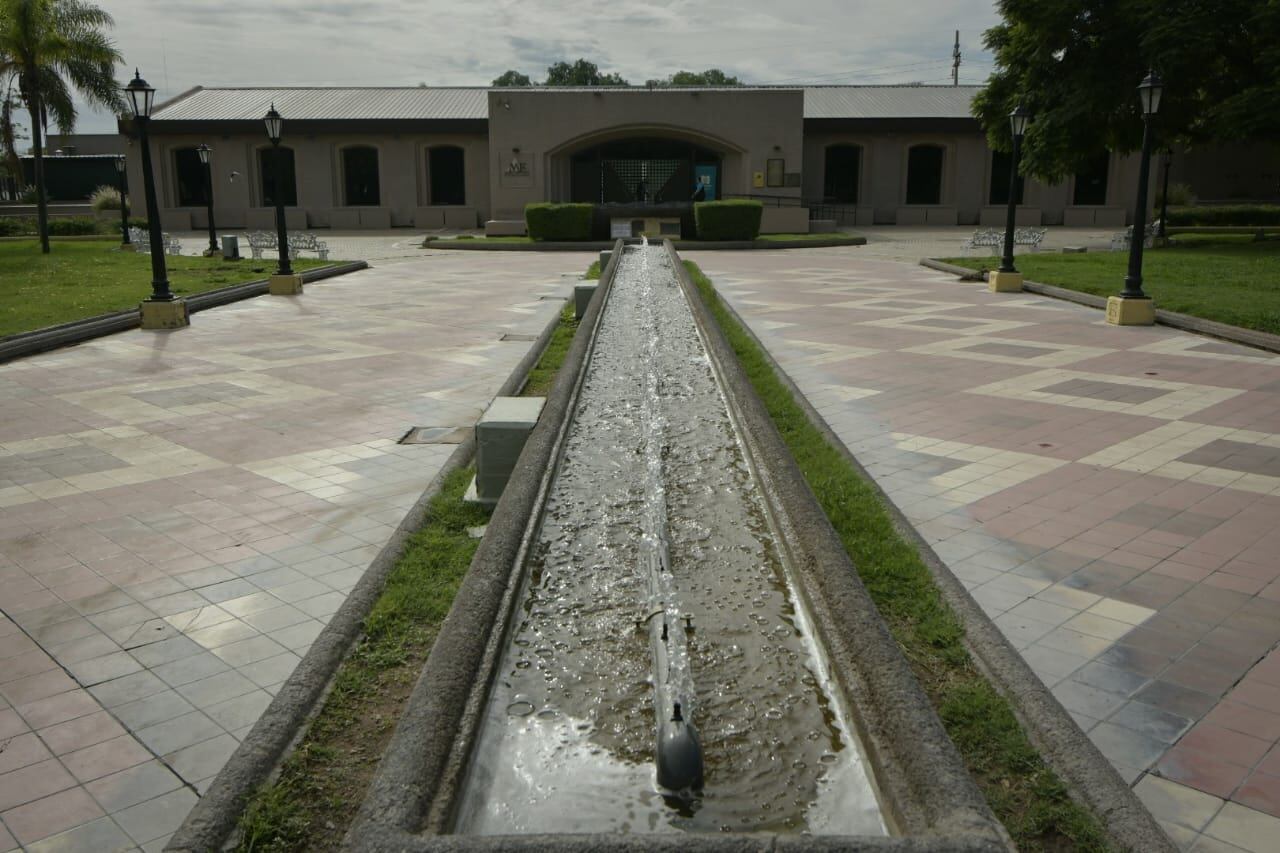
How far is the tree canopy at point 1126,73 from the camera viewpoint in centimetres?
2202

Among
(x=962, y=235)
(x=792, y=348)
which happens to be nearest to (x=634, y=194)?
(x=962, y=235)

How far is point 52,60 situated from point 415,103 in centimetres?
1484

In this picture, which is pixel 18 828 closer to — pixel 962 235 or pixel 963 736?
pixel 963 736

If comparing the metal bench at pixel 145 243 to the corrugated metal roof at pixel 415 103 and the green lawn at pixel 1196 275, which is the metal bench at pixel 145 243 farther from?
the green lawn at pixel 1196 275

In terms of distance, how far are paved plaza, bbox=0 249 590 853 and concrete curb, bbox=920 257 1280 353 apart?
28.6 ft

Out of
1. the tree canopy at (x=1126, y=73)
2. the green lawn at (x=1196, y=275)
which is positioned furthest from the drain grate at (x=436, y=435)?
the tree canopy at (x=1126, y=73)

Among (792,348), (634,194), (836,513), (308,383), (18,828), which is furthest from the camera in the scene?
(634,194)

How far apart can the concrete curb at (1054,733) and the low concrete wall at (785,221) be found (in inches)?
1178

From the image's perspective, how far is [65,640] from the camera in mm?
4531

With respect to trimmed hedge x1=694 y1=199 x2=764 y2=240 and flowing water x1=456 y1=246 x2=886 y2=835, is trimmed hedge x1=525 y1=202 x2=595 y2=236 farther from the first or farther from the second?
flowing water x1=456 y1=246 x2=886 y2=835

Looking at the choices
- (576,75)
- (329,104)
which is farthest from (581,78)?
(329,104)

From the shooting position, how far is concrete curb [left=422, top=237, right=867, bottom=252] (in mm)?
28641

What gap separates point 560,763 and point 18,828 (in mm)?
1740

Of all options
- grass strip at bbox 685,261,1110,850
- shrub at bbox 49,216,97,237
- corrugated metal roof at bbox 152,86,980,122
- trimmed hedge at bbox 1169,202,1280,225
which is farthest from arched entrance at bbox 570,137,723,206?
grass strip at bbox 685,261,1110,850
